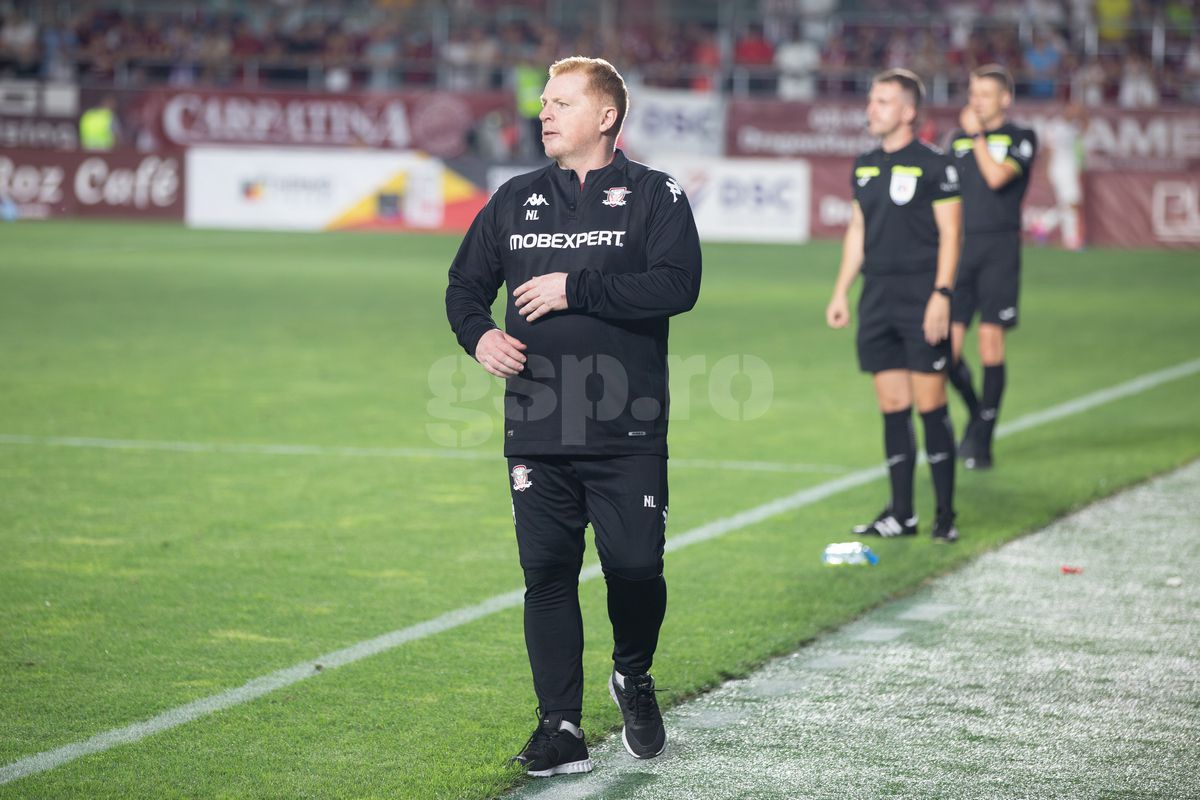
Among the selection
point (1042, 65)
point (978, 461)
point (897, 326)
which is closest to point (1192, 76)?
point (1042, 65)

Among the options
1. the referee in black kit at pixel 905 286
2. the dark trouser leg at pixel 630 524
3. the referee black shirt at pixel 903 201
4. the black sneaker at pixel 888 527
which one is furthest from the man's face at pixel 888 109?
the dark trouser leg at pixel 630 524

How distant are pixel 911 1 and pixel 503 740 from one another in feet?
104

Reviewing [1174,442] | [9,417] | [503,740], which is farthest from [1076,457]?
[9,417]

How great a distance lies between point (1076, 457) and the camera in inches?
374

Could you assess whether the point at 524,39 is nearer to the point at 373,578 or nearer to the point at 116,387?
the point at 116,387

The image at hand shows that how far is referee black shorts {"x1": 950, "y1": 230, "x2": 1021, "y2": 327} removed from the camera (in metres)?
9.60

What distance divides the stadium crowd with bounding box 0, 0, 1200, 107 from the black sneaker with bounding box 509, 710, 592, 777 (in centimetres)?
2685

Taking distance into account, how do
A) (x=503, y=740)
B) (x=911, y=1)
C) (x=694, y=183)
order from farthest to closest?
(x=911, y=1) → (x=694, y=183) → (x=503, y=740)

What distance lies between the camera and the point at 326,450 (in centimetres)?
946

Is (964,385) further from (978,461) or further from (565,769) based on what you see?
(565,769)

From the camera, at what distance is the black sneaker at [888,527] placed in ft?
24.2

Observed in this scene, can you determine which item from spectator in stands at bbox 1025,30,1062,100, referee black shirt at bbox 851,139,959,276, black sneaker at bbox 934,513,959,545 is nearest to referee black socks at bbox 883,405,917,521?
black sneaker at bbox 934,513,959,545

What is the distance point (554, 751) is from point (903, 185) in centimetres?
378

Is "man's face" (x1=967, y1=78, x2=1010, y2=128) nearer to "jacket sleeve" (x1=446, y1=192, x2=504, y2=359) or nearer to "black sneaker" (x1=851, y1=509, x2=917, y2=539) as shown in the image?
"black sneaker" (x1=851, y1=509, x2=917, y2=539)
